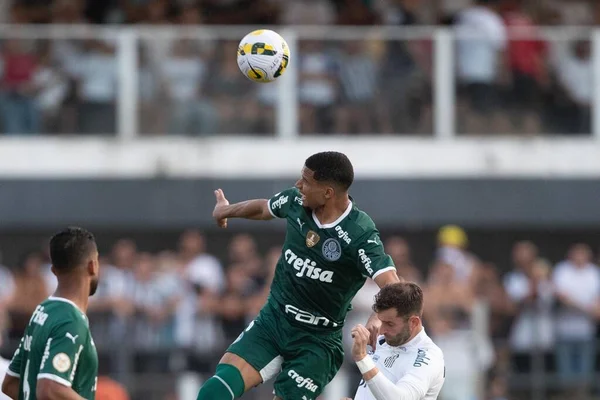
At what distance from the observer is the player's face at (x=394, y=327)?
900 centimetres

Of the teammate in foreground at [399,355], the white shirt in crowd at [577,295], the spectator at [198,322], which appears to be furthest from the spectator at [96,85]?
the teammate in foreground at [399,355]

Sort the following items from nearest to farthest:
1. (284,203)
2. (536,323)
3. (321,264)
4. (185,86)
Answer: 1. (321,264)
2. (284,203)
3. (536,323)
4. (185,86)

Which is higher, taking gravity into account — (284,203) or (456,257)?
(284,203)

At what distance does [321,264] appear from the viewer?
9.45 m

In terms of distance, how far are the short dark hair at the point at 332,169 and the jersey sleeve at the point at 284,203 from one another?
1.48 feet

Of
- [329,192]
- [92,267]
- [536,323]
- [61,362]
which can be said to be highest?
[329,192]

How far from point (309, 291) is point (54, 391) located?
7.58ft

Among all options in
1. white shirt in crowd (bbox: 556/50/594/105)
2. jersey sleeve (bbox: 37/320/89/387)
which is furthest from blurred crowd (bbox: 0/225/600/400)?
jersey sleeve (bbox: 37/320/89/387)

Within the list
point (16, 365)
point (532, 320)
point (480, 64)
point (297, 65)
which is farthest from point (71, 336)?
point (480, 64)

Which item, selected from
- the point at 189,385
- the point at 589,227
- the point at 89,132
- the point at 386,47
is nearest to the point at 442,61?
the point at 386,47

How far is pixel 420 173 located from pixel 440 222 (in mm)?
808

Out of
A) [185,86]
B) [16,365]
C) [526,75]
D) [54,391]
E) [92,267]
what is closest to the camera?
[54,391]

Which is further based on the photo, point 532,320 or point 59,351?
point 532,320

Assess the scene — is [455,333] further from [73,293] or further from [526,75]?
[73,293]
